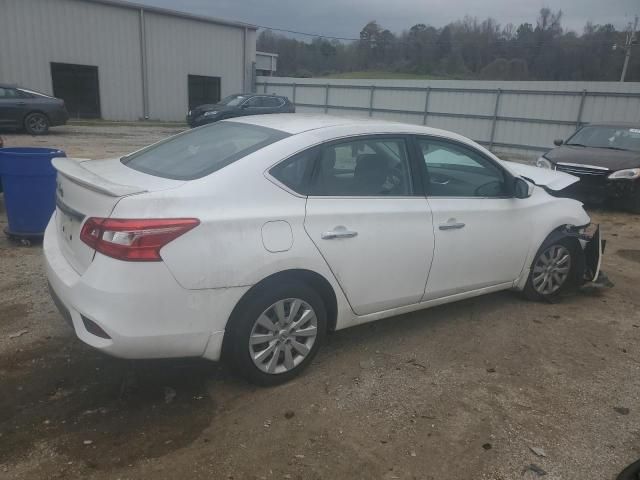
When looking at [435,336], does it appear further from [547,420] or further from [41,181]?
[41,181]

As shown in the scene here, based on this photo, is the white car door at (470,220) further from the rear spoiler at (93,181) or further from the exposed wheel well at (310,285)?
the rear spoiler at (93,181)

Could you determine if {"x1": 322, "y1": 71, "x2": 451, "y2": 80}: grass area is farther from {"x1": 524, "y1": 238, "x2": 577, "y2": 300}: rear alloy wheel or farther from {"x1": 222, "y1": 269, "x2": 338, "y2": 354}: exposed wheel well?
{"x1": 222, "y1": 269, "x2": 338, "y2": 354}: exposed wheel well

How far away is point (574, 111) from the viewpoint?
56.3 feet

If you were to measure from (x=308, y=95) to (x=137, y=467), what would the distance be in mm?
25030

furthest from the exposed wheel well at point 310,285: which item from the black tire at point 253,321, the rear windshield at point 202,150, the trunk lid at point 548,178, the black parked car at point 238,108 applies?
the black parked car at point 238,108

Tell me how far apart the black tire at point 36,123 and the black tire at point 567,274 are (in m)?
15.7

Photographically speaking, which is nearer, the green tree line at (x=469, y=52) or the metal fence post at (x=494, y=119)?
the metal fence post at (x=494, y=119)

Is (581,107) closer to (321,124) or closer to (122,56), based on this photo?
(321,124)

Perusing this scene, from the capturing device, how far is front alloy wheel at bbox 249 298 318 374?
313cm

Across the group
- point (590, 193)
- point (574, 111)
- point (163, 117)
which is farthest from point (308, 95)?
point (590, 193)

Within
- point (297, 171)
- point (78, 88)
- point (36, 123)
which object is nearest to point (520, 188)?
point (297, 171)

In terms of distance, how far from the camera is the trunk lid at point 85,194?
2.82 m

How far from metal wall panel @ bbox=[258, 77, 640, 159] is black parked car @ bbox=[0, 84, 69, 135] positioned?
883 cm

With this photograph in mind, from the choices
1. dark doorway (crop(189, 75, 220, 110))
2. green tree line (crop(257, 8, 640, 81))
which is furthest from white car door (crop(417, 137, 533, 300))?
green tree line (crop(257, 8, 640, 81))
